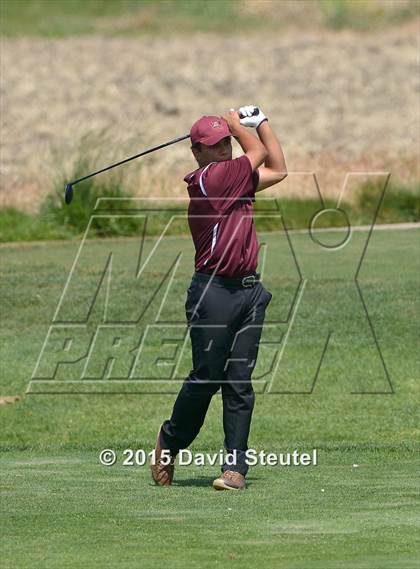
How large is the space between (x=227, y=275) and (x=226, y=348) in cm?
39

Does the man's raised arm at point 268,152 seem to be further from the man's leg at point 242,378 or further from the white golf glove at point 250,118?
the man's leg at point 242,378

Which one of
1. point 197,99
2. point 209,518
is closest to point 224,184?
point 209,518

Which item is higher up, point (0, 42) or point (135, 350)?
point (135, 350)

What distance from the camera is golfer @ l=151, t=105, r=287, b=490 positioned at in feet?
27.9

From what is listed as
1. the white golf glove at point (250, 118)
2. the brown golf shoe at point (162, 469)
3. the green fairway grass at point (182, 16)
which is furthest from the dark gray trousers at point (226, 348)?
the green fairway grass at point (182, 16)

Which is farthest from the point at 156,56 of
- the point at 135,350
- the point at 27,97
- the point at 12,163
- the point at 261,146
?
the point at 261,146

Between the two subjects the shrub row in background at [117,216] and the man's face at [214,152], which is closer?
the man's face at [214,152]

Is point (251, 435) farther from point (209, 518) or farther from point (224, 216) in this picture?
point (209, 518)

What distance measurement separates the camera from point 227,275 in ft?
28.0

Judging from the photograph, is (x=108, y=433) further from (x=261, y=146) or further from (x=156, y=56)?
(x=156, y=56)

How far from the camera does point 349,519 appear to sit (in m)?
7.46

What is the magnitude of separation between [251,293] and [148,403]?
18.9 feet

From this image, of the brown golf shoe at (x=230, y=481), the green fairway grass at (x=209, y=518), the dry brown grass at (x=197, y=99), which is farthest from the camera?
the dry brown grass at (x=197, y=99)

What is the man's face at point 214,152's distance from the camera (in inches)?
339
